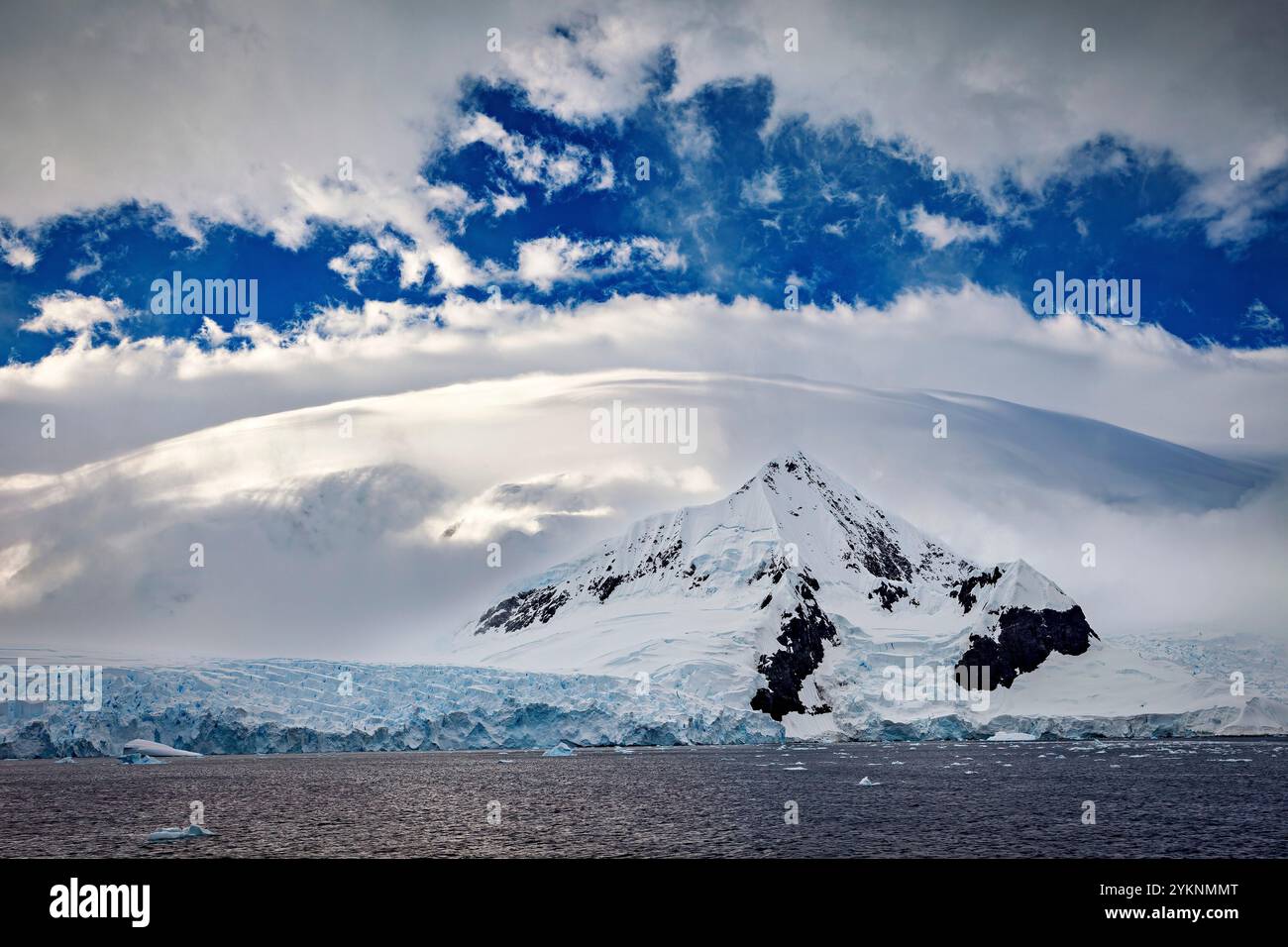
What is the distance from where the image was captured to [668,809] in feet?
160

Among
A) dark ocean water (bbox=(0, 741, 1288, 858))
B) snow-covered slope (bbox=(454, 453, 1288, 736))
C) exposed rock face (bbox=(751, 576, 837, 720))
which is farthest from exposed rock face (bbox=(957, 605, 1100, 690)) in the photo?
dark ocean water (bbox=(0, 741, 1288, 858))

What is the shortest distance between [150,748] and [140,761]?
3948mm

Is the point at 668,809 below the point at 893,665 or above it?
above

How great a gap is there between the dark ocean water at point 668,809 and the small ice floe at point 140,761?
183 cm

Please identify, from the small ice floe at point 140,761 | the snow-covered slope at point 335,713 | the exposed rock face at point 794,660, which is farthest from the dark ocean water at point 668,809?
the exposed rock face at point 794,660

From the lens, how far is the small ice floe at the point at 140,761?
281ft

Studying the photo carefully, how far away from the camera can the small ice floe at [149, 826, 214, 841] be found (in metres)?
37.5

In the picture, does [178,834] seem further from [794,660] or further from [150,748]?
[794,660]

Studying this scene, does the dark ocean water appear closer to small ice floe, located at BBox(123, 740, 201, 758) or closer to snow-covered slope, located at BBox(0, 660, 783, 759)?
small ice floe, located at BBox(123, 740, 201, 758)

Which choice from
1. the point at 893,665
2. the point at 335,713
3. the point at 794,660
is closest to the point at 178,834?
the point at 335,713

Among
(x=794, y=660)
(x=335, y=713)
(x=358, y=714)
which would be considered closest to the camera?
(x=335, y=713)

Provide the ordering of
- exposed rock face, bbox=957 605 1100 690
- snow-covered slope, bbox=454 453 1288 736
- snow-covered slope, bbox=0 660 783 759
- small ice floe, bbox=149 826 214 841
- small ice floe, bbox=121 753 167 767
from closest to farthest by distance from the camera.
A: 1. small ice floe, bbox=149 826 214 841
2. small ice floe, bbox=121 753 167 767
3. snow-covered slope, bbox=0 660 783 759
4. snow-covered slope, bbox=454 453 1288 736
5. exposed rock face, bbox=957 605 1100 690
